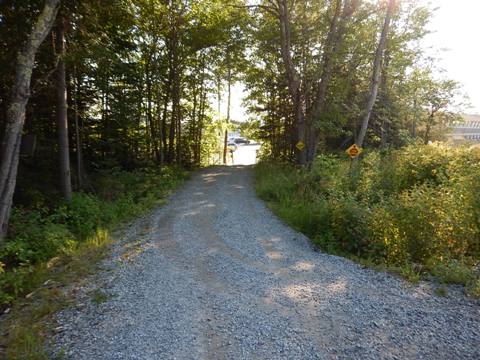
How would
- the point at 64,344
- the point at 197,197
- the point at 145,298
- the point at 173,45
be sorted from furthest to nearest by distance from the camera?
the point at 173,45, the point at 197,197, the point at 145,298, the point at 64,344

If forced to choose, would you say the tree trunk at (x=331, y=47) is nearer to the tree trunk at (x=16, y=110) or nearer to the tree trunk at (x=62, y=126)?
the tree trunk at (x=62, y=126)

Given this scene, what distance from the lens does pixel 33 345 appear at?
2861 mm

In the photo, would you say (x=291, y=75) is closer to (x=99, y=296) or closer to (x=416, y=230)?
(x=416, y=230)

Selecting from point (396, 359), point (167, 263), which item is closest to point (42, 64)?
point (167, 263)

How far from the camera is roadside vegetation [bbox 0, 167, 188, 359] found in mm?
3191

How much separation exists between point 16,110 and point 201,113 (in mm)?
14760

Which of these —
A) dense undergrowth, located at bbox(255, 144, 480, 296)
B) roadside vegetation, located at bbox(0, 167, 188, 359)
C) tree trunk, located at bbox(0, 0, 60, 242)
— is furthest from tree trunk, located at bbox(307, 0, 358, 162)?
tree trunk, located at bbox(0, 0, 60, 242)

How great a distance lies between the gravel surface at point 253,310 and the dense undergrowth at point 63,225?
2.94ft

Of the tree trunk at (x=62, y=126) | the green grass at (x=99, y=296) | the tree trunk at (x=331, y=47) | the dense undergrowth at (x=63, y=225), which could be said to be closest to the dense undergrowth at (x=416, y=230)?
the green grass at (x=99, y=296)

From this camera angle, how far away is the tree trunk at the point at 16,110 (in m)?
4.61

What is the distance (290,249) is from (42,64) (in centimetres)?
769

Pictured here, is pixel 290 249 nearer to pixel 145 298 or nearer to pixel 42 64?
pixel 145 298

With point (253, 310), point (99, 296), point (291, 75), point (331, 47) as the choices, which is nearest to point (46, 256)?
point (99, 296)

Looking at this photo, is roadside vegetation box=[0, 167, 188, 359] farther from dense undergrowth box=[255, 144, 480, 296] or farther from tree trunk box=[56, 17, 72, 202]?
dense undergrowth box=[255, 144, 480, 296]
